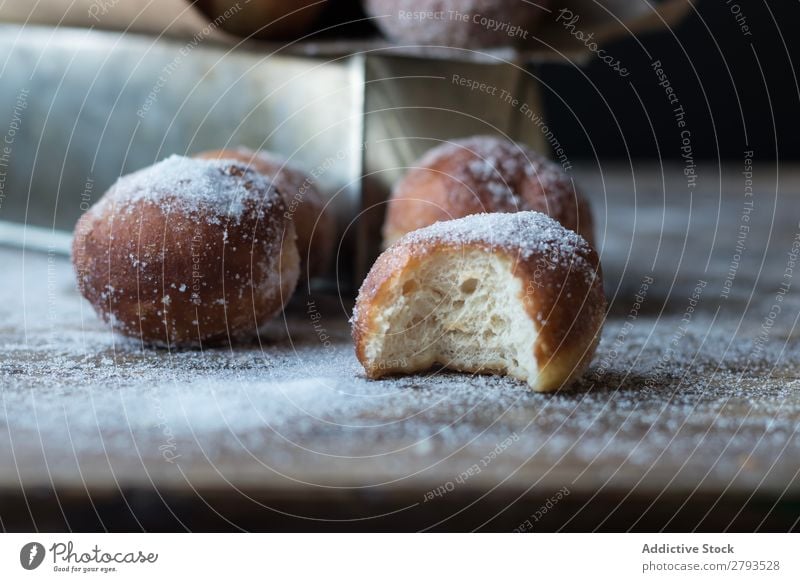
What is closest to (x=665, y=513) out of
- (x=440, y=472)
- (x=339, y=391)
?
(x=440, y=472)

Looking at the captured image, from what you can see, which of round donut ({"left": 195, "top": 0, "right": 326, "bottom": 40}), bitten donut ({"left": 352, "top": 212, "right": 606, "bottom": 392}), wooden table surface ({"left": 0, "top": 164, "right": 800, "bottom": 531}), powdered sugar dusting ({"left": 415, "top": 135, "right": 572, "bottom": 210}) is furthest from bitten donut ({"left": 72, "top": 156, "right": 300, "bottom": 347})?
round donut ({"left": 195, "top": 0, "right": 326, "bottom": 40})

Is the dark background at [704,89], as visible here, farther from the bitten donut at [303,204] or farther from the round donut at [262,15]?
the bitten donut at [303,204]

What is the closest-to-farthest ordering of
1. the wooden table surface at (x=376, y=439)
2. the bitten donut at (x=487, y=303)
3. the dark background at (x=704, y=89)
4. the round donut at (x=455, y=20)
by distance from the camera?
the wooden table surface at (x=376, y=439), the bitten donut at (x=487, y=303), the round donut at (x=455, y=20), the dark background at (x=704, y=89)

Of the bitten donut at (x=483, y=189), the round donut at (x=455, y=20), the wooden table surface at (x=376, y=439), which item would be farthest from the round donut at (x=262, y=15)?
the wooden table surface at (x=376, y=439)

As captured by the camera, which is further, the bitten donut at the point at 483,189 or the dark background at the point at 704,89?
the dark background at the point at 704,89

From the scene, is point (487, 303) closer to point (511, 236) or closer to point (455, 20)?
point (511, 236)

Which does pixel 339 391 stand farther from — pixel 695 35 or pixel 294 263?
pixel 695 35
